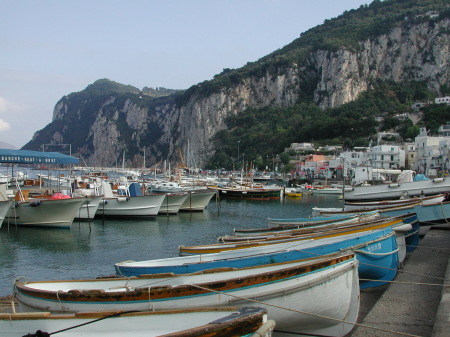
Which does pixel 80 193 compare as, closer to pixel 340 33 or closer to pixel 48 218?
pixel 48 218

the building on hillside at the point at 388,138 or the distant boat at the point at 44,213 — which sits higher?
the building on hillside at the point at 388,138

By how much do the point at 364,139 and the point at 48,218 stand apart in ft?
297

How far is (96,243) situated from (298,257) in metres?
15.2

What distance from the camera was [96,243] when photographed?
2309cm

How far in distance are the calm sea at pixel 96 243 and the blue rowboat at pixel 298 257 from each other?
3.82 meters

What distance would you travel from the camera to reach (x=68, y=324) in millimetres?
6281

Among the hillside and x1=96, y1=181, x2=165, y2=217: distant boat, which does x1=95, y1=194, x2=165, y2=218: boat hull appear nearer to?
x1=96, y1=181, x2=165, y2=217: distant boat

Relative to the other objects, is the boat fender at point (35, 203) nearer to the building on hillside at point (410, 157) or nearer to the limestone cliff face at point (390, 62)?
the building on hillside at point (410, 157)

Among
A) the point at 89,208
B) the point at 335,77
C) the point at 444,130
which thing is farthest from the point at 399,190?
the point at 335,77

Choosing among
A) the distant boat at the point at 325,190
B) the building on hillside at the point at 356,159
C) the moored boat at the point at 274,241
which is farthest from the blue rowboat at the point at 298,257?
the building on hillside at the point at 356,159

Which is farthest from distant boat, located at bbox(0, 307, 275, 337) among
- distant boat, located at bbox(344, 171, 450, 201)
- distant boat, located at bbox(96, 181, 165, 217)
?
distant boat, located at bbox(96, 181, 165, 217)

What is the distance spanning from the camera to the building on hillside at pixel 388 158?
81.1m

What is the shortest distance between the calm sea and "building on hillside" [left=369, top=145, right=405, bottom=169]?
5041 cm

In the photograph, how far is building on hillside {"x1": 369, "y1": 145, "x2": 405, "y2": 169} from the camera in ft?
266
